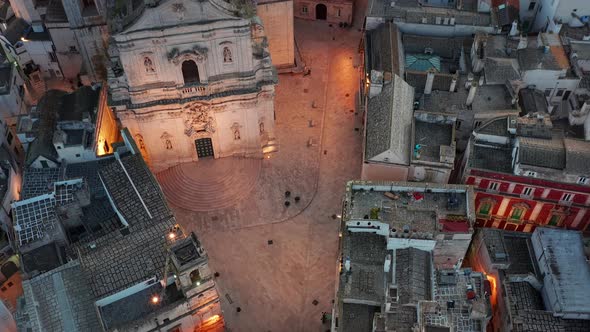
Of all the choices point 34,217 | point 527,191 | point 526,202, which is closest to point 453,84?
point 527,191

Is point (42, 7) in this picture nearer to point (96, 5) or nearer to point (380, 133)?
point (96, 5)

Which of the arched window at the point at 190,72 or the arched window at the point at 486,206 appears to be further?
the arched window at the point at 190,72

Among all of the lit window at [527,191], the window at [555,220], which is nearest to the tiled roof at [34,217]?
the lit window at [527,191]

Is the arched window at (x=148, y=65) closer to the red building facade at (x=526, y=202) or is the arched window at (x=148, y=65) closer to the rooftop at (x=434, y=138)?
the rooftop at (x=434, y=138)

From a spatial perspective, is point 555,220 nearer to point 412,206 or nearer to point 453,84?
point 412,206

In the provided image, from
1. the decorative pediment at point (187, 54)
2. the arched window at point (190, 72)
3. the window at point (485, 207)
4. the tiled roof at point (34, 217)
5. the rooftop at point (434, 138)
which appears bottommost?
the window at point (485, 207)

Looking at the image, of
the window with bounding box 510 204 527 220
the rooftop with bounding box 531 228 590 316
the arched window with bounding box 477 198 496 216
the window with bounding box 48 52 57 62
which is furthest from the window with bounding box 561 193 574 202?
the window with bounding box 48 52 57 62
